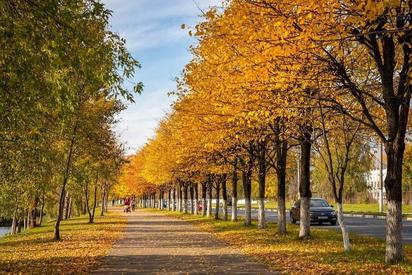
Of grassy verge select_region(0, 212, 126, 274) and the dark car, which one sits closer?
grassy verge select_region(0, 212, 126, 274)

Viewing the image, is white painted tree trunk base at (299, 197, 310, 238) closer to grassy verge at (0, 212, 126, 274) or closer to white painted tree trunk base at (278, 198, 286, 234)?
white painted tree trunk base at (278, 198, 286, 234)

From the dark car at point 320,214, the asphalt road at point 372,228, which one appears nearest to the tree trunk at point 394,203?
the asphalt road at point 372,228

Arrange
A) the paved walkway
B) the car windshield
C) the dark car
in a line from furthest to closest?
the car windshield, the dark car, the paved walkway

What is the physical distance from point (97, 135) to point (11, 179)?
5.64 metres

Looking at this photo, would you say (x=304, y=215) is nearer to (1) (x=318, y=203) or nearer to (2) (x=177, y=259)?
(2) (x=177, y=259)

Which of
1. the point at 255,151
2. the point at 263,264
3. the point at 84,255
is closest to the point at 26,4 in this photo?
the point at 263,264

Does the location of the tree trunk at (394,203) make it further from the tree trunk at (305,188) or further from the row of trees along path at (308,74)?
the tree trunk at (305,188)

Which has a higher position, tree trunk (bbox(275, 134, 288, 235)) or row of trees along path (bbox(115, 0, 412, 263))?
row of trees along path (bbox(115, 0, 412, 263))

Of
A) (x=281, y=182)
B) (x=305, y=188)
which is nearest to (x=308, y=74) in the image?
(x=305, y=188)

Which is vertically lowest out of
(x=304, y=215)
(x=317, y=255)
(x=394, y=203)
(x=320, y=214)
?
(x=317, y=255)

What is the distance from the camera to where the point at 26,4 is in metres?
9.24

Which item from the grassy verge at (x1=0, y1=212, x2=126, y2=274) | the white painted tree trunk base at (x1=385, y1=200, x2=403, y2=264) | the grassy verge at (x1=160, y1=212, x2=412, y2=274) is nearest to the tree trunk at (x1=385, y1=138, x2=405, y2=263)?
the white painted tree trunk base at (x1=385, y1=200, x2=403, y2=264)

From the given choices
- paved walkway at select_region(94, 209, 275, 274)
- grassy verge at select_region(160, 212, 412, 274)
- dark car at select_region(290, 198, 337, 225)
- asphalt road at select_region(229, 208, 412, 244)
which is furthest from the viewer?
dark car at select_region(290, 198, 337, 225)

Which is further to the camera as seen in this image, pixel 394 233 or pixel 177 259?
pixel 177 259
